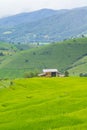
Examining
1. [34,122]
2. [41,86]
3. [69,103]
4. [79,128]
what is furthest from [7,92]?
[79,128]

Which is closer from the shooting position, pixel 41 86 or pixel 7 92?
pixel 7 92

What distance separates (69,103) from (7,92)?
40968 mm

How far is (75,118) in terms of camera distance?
39.8m

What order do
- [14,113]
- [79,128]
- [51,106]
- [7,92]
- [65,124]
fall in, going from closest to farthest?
[79,128] → [65,124] → [14,113] → [51,106] → [7,92]

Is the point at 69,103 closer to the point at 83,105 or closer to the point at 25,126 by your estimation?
the point at 83,105

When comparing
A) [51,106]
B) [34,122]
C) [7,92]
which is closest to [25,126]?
[34,122]

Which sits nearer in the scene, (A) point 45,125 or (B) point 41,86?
(A) point 45,125

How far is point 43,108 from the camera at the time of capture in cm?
5497

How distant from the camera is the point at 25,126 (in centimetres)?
3841

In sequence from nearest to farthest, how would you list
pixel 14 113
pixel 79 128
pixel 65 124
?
pixel 79 128, pixel 65 124, pixel 14 113

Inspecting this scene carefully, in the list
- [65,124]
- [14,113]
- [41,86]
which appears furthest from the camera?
[41,86]

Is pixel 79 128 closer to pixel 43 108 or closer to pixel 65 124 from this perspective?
pixel 65 124

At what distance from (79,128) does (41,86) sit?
255 ft

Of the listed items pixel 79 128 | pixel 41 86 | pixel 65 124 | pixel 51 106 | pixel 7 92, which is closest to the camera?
pixel 79 128
